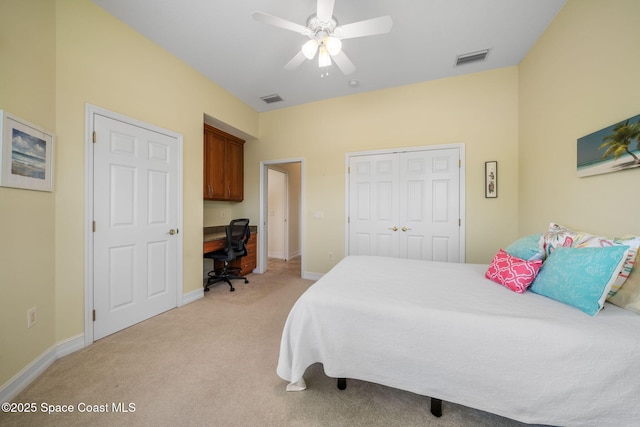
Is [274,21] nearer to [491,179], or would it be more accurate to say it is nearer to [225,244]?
[225,244]

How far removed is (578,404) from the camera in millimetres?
1000

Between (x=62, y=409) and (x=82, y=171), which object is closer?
(x=62, y=409)

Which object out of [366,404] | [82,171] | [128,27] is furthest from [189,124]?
[366,404]

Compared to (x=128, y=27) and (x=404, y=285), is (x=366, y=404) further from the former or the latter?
(x=128, y=27)

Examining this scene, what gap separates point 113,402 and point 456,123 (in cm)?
441

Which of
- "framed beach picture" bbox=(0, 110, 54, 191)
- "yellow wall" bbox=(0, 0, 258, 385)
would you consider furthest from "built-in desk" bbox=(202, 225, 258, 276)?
"framed beach picture" bbox=(0, 110, 54, 191)

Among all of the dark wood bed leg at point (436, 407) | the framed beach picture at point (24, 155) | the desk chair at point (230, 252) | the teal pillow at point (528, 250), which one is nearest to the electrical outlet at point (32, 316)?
the framed beach picture at point (24, 155)

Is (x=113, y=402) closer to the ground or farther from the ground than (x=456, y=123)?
closer to the ground

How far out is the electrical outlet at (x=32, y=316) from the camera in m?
1.56

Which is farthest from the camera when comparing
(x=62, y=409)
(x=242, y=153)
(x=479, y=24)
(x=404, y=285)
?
(x=242, y=153)

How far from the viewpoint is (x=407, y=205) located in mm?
3355

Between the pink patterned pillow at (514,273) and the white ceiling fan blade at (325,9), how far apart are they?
7.49ft

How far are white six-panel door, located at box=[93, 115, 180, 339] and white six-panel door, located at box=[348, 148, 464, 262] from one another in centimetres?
254

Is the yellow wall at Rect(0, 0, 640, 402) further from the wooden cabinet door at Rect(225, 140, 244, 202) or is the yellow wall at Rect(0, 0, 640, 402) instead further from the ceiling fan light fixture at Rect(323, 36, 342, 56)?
the ceiling fan light fixture at Rect(323, 36, 342, 56)
